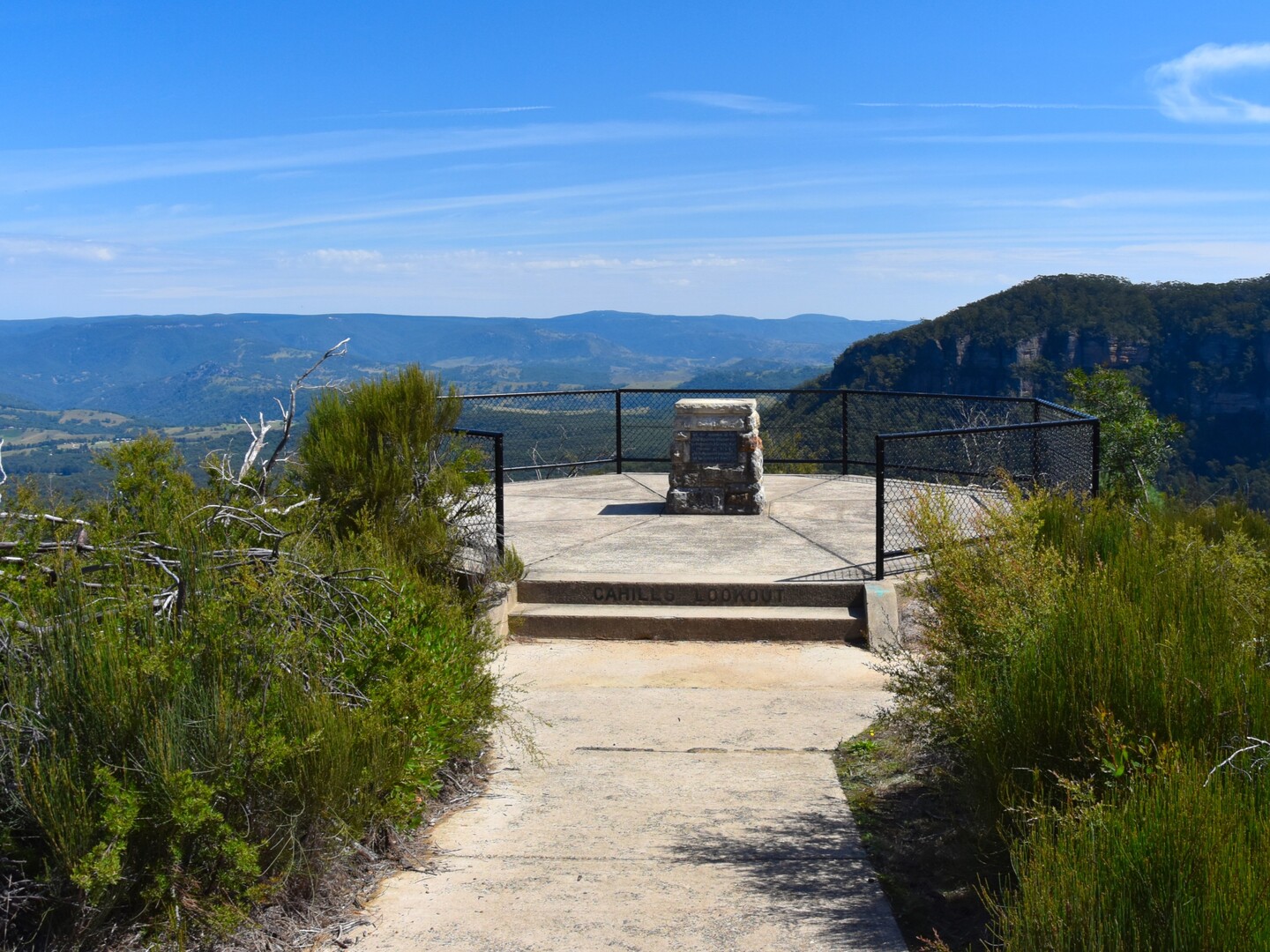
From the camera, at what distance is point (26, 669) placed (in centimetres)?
400

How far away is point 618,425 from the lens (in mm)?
15664

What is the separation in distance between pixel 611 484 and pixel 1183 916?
12.8 metres

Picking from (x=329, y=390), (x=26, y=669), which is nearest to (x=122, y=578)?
(x=26, y=669)

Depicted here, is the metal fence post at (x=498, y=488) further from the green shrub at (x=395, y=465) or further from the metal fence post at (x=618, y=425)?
the metal fence post at (x=618, y=425)

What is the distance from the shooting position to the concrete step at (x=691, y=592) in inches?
366

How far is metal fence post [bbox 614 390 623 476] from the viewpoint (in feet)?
50.1

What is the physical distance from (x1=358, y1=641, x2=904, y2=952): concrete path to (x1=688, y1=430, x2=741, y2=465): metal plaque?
4998 mm

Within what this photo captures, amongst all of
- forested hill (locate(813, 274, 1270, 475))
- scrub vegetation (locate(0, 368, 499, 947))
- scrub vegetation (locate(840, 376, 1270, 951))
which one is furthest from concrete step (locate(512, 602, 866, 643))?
forested hill (locate(813, 274, 1270, 475))

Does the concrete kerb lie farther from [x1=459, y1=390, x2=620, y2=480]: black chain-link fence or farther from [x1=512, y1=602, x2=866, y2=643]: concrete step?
[x1=459, y1=390, x2=620, y2=480]: black chain-link fence

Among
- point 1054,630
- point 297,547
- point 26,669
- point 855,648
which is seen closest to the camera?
point 26,669

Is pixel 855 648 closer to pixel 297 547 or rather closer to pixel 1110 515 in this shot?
pixel 1110 515

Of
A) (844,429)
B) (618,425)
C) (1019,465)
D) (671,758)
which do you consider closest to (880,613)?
(671,758)

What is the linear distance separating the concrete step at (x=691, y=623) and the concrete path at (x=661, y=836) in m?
1.01

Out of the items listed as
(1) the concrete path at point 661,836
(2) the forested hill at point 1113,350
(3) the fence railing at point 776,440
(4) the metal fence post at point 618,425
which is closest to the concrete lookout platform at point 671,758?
(1) the concrete path at point 661,836
